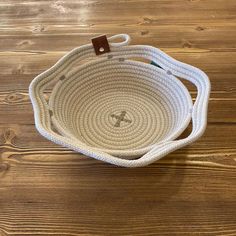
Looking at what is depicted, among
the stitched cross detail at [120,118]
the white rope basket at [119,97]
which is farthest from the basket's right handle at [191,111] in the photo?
the stitched cross detail at [120,118]

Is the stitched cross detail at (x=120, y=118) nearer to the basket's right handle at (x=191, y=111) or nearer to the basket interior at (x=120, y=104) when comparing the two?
the basket interior at (x=120, y=104)

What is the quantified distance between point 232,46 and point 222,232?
1.70 ft

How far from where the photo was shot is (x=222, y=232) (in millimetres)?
508

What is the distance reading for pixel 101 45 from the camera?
70 centimetres

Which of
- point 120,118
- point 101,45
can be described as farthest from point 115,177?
point 101,45

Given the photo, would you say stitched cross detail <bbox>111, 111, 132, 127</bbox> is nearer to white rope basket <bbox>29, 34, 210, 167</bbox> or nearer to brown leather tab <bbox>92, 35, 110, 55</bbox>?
white rope basket <bbox>29, 34, 210, 167</bbox>

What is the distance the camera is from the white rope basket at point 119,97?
0.62 metres

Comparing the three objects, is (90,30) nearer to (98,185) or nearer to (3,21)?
(3,21)

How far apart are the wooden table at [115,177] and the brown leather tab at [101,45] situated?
0.61 feet

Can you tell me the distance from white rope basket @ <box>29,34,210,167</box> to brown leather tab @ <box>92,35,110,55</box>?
1 centimetres

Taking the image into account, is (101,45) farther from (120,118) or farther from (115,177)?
(115,177)

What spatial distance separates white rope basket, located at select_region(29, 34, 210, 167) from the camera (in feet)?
2.03

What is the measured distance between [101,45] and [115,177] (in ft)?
0.93

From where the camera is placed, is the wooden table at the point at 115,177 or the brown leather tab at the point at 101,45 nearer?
the wooden table at the point at 115,177
